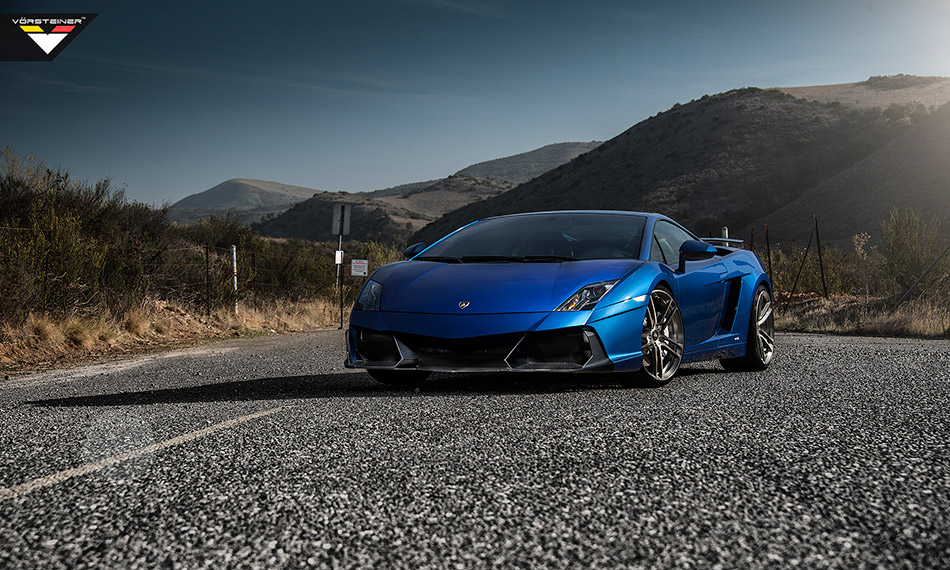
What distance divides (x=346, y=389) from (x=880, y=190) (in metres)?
53.4

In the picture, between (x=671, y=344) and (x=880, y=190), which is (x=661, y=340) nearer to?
(x=671, y=344)

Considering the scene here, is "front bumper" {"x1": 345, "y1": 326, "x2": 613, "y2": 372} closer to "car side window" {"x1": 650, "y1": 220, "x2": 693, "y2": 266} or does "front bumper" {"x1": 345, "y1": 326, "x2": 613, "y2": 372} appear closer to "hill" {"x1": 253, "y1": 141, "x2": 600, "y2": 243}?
"car side window" {"x1": 650, "y1": 220, "x2": 693, "y2": 266}

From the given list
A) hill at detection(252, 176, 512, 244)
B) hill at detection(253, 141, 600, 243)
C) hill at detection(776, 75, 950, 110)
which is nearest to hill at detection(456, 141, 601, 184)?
hill at detection(253, 141, 600, 243)

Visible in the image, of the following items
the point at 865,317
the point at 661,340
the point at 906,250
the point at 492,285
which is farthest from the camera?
the point at 906,250

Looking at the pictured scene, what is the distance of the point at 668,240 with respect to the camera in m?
7.13

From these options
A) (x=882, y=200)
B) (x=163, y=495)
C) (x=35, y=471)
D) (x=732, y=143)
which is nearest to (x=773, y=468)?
(x=163, y=495)

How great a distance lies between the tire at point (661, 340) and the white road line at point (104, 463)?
275cm

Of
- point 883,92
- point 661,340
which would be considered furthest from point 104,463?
point 883,92

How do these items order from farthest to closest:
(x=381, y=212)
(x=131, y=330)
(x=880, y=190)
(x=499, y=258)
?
1. (x=381, y=212)
2. (x=880, y=190)
3. (x=131, y=330)
4. (x=499, y=258)

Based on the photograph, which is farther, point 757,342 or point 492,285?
point 757,342

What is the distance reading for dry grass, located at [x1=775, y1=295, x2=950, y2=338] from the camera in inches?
593

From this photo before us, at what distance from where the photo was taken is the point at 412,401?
18.6 ft

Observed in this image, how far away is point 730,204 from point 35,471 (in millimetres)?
58475

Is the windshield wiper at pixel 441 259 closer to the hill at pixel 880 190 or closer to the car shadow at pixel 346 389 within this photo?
the car shadow at pixel 346 389
